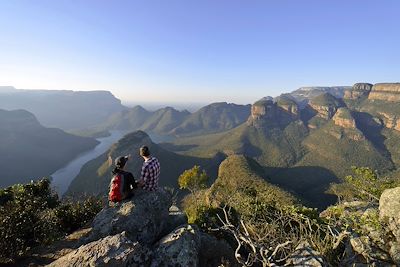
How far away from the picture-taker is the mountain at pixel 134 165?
136 meters

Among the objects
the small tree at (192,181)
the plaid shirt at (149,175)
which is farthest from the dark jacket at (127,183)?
the small tree at (192,181)

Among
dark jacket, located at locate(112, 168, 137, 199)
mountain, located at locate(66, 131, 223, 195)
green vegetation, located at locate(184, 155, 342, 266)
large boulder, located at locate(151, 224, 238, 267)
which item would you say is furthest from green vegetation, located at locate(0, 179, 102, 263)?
mountain, located at locate(66, 131, 223, 195)

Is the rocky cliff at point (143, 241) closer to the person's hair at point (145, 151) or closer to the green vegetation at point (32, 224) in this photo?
the person's hair at point (145, 151)

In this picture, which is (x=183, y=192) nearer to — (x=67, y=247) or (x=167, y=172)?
(x=167, y=172)

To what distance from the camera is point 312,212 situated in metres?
20.2

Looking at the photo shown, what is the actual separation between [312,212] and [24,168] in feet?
652

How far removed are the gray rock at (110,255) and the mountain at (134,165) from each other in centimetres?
12225

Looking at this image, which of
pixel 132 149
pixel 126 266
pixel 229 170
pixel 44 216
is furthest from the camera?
pixel 132 149

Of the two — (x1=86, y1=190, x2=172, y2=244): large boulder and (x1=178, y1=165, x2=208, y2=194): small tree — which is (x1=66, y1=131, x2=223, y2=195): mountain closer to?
(x1=178, y1=165, x2=208, y2=194): small tree

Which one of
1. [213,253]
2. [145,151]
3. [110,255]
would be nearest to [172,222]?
[213,253]

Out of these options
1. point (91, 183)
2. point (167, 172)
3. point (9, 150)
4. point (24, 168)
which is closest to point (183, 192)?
point (167, 172)

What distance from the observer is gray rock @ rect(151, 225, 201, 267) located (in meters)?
9.20

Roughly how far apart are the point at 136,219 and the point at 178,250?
2064 millimetres

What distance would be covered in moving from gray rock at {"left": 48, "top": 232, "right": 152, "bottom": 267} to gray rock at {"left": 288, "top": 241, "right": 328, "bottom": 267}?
4.55 m
